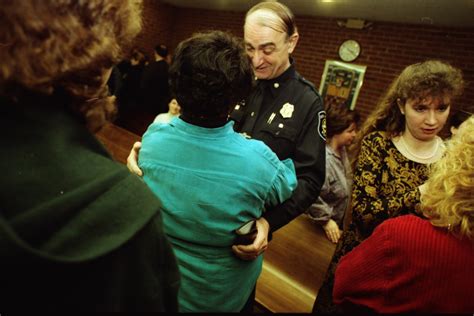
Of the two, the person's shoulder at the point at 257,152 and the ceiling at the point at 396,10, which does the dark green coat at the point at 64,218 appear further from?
the ceiling at the point at 396,10

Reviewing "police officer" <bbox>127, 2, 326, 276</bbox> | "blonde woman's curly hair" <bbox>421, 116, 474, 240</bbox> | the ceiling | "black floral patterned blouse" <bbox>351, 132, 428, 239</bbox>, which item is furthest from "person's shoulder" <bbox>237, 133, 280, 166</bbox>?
the ceiling

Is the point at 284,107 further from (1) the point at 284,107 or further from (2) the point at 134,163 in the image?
(2) the point at 134,163

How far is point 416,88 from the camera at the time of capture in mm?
1507

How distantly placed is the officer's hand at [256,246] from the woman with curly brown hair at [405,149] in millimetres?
620

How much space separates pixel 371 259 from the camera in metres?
1.01

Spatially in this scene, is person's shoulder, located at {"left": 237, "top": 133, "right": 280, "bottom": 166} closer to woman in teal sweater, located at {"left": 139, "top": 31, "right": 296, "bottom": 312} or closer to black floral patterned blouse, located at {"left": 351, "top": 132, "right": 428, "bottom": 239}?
woman in teal sweater, located at {"left": 139, "top": 31, "right": 296, "bottom": 312}

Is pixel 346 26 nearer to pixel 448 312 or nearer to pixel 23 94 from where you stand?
pixel 448 312

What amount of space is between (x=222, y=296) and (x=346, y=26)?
22.1ft

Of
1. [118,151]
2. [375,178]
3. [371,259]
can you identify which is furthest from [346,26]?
[371,259]

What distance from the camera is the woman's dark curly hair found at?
88 cm

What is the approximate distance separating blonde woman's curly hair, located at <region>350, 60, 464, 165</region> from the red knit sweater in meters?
0.83

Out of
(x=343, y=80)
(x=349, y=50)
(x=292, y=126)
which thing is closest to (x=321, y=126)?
(x=292, y=126)

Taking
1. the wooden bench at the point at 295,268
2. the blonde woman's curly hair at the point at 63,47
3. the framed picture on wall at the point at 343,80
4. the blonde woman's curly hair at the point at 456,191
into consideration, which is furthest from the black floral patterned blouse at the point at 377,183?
the framed picture on wall at the point at 343,80

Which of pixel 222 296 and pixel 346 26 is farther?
pixel 346 26
